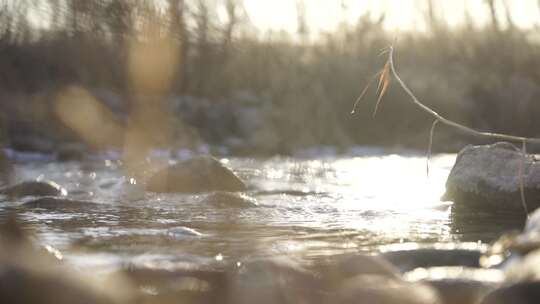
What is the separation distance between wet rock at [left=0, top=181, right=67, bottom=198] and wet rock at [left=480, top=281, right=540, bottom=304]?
3.89m

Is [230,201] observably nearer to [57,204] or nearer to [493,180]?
[57,204]

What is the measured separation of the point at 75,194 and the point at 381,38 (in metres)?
8.48

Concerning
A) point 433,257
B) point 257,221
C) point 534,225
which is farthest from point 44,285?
point 257,221

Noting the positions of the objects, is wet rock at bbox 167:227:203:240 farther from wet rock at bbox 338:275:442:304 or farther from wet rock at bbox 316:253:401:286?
wet rock at bbox 338:275:442:304

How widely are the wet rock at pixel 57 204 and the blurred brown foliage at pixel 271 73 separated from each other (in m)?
4.27

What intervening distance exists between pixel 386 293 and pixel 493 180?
2.92 m

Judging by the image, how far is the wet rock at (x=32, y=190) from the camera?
5480 millimetres

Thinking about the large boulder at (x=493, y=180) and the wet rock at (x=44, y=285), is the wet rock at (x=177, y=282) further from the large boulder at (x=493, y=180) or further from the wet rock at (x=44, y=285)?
the large boulder at (x=493, y=180)

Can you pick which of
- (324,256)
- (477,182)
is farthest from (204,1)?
(324,256)

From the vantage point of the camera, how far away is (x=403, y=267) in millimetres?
2986

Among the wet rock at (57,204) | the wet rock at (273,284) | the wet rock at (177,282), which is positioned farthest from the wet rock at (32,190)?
the wet rock at (273,284)

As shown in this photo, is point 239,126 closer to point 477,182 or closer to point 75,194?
point 75,194

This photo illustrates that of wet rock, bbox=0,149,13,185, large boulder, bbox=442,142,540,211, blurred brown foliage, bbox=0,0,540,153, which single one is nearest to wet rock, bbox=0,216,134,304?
large boulder, bbox=442,142,540,211

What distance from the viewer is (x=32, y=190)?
5527 mm
